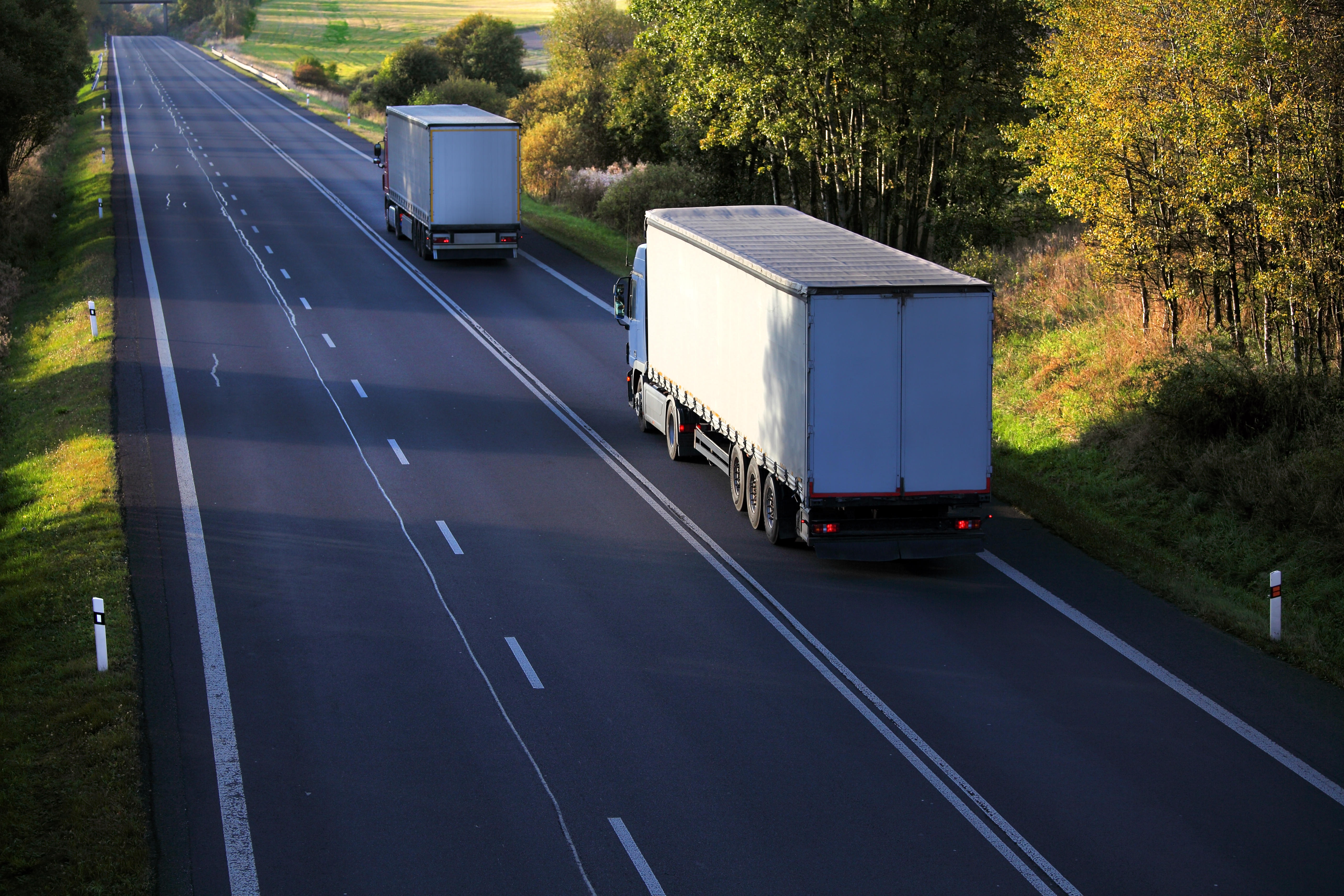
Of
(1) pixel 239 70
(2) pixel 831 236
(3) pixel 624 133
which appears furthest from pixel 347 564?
(1) pixel 239 70

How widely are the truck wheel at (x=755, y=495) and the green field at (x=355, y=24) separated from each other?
323 ft

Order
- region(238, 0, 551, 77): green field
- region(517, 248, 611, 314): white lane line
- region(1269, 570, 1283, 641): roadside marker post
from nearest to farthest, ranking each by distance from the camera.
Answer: region(1269, 570, 1283, 641): roadside marker post
region(517, 248, 611, 314): white lane line
region(238, 0, 551, 77): green field

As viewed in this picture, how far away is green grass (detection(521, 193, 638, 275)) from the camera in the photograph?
38531 mm

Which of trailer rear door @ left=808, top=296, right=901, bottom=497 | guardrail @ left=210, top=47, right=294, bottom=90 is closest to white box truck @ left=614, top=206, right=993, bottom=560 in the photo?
trailer rear door @ left=808, top=296, right=901, bottom=497

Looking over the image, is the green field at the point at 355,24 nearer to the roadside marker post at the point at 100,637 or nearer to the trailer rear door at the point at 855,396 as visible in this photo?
the trailer rear door at the point at 855,396

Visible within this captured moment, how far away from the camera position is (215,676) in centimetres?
1330

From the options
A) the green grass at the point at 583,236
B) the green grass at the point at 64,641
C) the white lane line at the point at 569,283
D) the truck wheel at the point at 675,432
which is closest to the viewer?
the green grass at the point at 64,641

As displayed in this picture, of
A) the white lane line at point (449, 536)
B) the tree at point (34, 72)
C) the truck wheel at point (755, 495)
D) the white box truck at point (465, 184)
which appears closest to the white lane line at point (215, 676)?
the white lane line at point (449, 536)

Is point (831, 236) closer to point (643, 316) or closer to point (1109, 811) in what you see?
point (643, 316)

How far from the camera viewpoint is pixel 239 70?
114812mm

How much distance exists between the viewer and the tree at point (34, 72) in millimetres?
39281

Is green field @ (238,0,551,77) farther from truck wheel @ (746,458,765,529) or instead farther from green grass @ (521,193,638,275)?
truck wheel @ (746,458,765,529)

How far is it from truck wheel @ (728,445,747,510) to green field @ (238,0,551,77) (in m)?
97.9

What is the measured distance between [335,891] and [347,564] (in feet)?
23.5
